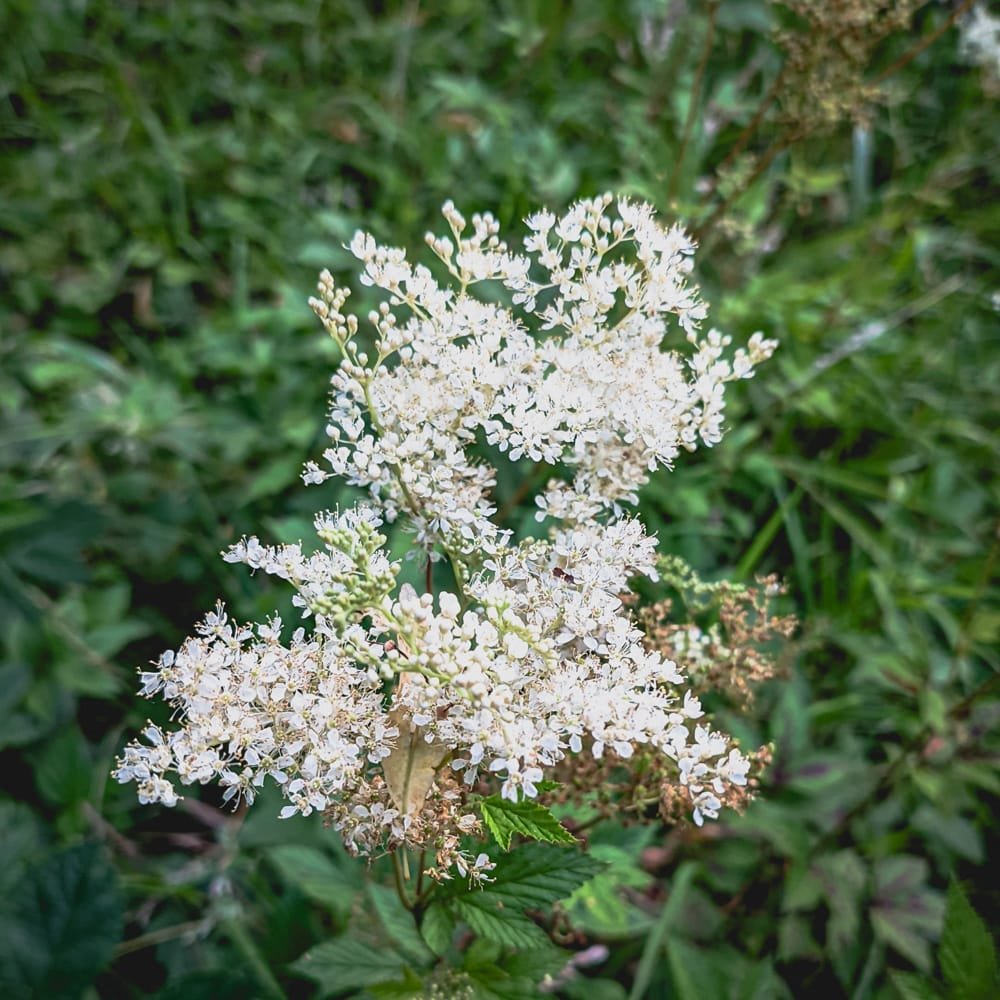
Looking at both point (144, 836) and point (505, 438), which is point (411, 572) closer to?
point (505, 438)

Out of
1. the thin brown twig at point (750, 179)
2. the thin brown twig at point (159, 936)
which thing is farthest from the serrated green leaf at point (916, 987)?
the thin brown twig at point (750, 179)

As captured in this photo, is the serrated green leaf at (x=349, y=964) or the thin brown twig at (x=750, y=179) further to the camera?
the thin brown twig at (x=750, y=179)

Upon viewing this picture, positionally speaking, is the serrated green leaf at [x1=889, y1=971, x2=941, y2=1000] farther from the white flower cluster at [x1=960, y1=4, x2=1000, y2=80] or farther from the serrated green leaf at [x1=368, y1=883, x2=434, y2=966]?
the white flower cluster at [x1=960, y1=4, x2=1000, y2=80]

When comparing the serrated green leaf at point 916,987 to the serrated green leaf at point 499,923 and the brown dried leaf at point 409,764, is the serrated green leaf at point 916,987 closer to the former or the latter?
the serrated green leaf at point 499,923

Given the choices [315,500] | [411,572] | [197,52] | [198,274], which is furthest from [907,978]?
[197,52]

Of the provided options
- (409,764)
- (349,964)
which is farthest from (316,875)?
(409,764)

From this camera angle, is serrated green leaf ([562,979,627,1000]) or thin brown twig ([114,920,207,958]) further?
thin brown twig ([114,920,207,958])

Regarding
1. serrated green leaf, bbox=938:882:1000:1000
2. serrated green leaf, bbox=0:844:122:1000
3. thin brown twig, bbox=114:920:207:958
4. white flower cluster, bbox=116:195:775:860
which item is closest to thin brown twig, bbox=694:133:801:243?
white flower cluster, bbox=116:195:775:860

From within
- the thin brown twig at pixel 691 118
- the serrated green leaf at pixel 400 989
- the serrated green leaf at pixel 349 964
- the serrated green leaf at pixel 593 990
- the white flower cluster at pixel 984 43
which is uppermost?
the white flower cluster at pixel 984 43

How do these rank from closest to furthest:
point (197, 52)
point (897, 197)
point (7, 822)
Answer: point (7, 822)
point (897, 197)
point (197, 52)
